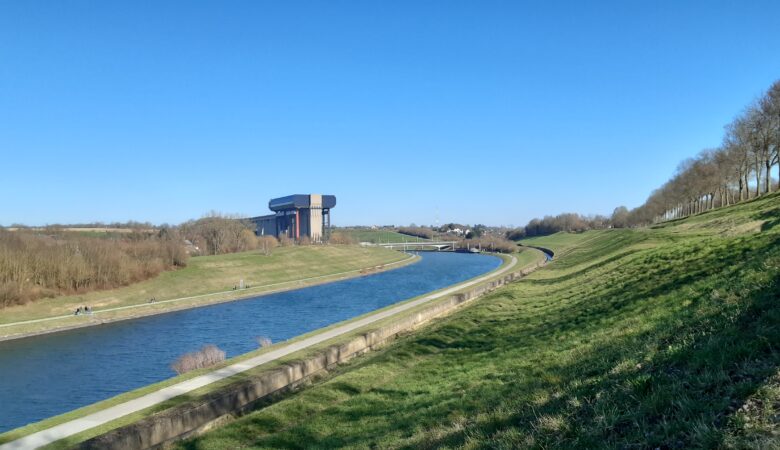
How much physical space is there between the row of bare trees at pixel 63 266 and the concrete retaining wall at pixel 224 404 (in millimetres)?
41801

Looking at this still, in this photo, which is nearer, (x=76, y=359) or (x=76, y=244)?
(x=76, y=359)

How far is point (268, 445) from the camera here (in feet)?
35.2

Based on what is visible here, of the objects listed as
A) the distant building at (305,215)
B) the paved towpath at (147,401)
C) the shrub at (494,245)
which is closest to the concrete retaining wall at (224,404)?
the paved towpath at (147,401)

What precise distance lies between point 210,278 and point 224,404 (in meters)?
60.9

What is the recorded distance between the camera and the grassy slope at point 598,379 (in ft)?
18.1

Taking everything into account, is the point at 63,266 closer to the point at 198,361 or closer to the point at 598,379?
the point at 198,361

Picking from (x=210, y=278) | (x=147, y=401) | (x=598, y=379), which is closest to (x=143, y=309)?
(x=210, y=278)

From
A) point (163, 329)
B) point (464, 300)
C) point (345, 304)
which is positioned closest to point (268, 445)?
point (464, 300)

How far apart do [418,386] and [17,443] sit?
976 centimetres

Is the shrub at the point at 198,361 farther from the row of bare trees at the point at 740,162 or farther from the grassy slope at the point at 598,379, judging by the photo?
the row of bare trees at the point at 740,162

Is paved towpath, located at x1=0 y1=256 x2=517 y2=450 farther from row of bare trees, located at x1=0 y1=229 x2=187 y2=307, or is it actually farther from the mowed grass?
row of bare trees, located at x1=0 y1=229 x2=187 y2=307

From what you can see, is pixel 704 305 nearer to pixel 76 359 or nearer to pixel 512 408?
pixel 512 408

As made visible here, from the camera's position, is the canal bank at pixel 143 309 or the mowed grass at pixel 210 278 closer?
the canal bank at pixel 143 309

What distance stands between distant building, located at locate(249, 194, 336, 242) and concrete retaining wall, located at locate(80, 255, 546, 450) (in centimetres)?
15320
